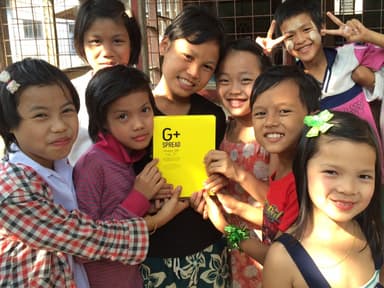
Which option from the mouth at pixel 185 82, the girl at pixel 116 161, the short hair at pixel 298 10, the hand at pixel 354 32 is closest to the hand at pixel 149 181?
the girl at pixel 116 161

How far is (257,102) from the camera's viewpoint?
142 centimetres

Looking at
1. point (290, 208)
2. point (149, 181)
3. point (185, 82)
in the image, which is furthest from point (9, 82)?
point (290, 208)

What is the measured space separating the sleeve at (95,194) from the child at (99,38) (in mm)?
348

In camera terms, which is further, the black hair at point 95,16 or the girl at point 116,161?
the black hair at point 95,16

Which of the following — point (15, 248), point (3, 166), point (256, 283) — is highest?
point (3, 166)

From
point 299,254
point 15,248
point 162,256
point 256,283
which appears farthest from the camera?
point 256,283

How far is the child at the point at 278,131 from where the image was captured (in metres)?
1.35

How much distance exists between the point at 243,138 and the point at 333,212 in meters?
0.57

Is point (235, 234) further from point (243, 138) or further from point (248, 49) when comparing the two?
point (248, 49)

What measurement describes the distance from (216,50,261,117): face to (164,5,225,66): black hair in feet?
0.20

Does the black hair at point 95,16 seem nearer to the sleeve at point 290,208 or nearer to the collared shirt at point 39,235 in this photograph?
the collared shirt at point 39,235

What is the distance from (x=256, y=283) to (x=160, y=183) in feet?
2.25

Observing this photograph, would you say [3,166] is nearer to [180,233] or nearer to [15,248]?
[15,248]

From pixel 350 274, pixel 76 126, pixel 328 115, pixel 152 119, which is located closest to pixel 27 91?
pixel 76 126
